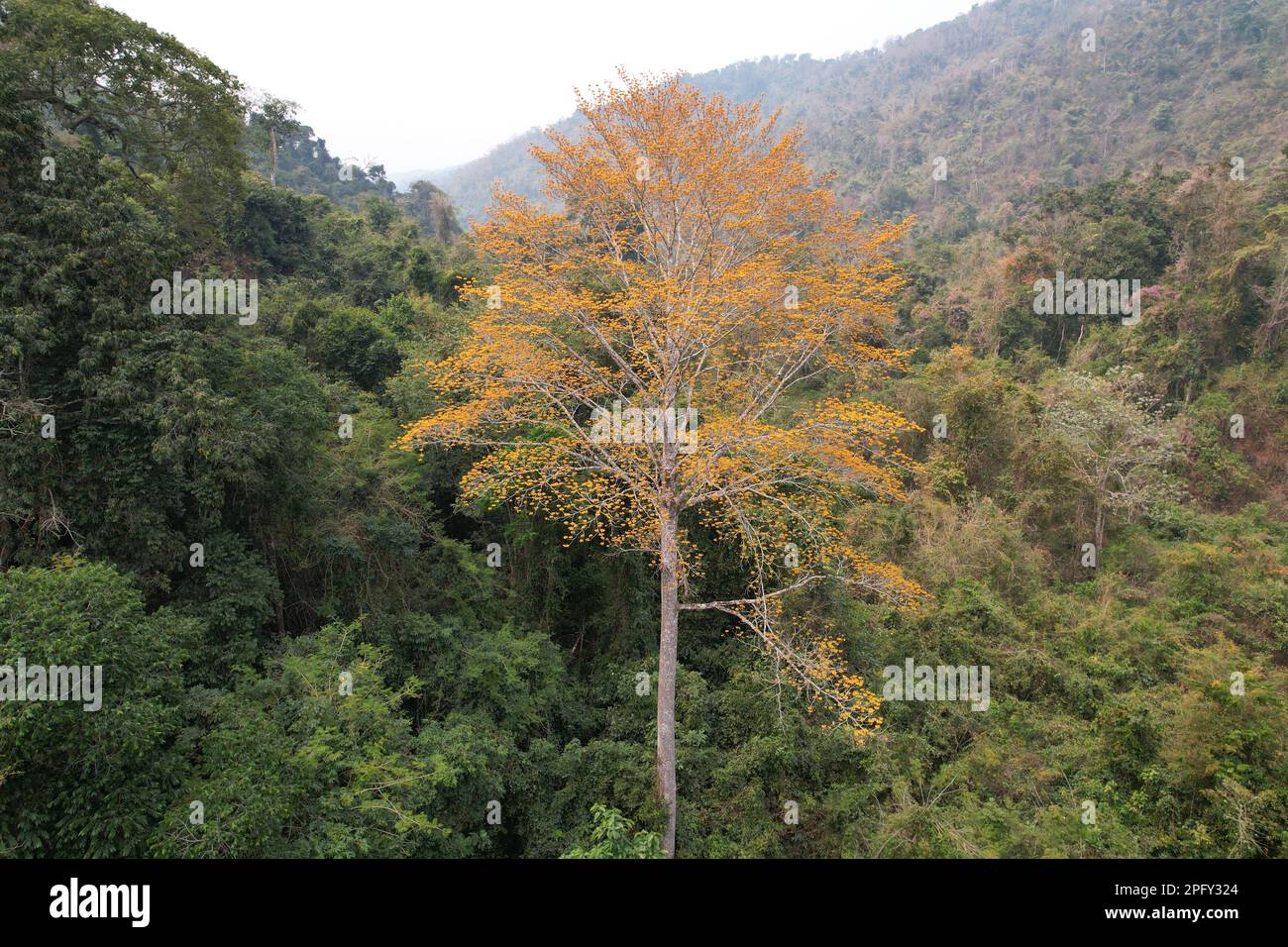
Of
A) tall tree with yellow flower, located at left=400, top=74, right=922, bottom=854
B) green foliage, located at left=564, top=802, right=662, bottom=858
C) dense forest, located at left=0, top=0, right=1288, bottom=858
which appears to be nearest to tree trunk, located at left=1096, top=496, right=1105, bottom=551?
dense forest, located at left=0, top=0, right=1288, bottom=858

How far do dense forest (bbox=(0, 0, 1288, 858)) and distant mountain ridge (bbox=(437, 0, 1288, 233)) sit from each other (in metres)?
17.5

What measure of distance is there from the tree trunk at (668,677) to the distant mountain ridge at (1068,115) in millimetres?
24354

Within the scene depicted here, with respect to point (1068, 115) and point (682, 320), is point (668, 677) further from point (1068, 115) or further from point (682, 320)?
point (1068, 115)

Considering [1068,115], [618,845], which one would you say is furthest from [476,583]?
[1068,115]

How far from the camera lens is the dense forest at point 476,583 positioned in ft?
20.5

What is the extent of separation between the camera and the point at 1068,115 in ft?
150

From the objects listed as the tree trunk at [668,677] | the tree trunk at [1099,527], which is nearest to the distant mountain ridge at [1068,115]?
the tree trunk at [1099,527]

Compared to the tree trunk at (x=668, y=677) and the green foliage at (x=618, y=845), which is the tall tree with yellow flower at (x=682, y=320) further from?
the green foliage at (x=618, y=845)

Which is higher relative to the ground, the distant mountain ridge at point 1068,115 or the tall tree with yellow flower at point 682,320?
the distant mountain ridge at point 1068,115

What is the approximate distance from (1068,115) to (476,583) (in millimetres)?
56805

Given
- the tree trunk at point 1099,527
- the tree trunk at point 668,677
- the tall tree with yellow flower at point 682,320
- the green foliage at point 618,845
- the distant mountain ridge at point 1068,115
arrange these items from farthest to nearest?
1. the distant mountain ridge at point 1068,115
2. the tree trunk at point 1099,527
3. the tree trunk at point 668,677
4. the tall tree with yellow flower at point 682,320
5. the green foliage at point 618,845

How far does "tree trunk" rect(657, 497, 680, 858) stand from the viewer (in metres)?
7.97

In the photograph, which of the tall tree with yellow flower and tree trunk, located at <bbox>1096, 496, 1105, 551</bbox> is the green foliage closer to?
the tall tree with yellow flower
